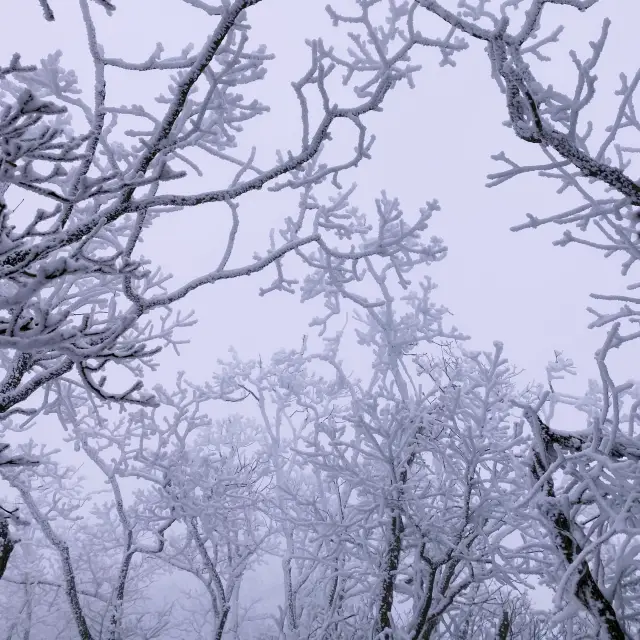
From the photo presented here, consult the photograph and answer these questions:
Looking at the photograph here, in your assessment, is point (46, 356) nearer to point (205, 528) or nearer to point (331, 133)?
point (331, 133)

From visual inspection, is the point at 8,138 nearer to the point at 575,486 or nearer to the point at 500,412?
the point at 575,486

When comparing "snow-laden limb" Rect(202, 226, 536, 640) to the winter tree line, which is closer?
the winter tree line

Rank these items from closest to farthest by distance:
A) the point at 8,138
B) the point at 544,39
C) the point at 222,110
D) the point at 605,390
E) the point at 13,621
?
the point at 8,138
the point at 605,390
the point at 544,39
the point at 222,110
the point at 13,621

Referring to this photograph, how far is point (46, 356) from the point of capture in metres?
3.75

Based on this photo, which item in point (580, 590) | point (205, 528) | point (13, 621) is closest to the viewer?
point (580, 590)

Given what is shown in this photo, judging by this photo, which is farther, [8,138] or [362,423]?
[362,423]

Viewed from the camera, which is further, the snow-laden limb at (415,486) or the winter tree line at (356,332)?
the snow-laden limb at (415,486)

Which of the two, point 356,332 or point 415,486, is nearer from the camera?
point 415,486

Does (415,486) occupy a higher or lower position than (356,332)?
lower

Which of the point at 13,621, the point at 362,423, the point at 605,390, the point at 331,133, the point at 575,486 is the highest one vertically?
the point at 331,133

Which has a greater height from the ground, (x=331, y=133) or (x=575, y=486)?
(x=331, y=133)

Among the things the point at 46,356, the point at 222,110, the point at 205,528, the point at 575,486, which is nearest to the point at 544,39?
the point at 222,110

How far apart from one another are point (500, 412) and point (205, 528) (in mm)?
6098

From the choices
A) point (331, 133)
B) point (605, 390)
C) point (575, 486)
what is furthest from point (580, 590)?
point (331, 133)
